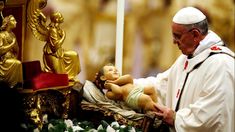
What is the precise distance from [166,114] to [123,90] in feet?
0.81

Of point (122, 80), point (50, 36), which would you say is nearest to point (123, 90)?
point (122, 80)

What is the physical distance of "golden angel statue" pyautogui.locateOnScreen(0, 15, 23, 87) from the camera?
298cm

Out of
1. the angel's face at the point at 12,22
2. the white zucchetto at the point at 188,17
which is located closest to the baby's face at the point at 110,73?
the white zucchetto at the point at 188,17

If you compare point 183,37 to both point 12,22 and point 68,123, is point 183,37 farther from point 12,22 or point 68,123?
point 12,22

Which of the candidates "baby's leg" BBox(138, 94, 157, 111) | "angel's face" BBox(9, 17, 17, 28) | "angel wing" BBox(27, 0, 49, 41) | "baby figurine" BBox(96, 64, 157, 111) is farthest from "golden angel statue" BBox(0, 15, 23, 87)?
"baby's leg" BBox(138, 94, 157, 111)

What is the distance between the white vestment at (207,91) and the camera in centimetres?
324

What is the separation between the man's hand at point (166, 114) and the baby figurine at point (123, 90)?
1.0 inches

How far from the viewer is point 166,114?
327 cm

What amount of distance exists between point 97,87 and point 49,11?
0.55 meters

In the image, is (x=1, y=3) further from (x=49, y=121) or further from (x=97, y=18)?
(x=97, y=18)

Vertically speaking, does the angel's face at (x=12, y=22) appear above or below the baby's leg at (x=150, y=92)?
above

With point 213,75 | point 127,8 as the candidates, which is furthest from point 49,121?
point 127,8

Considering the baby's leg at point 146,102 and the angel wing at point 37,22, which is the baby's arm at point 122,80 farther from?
the angel wing at point 37,22

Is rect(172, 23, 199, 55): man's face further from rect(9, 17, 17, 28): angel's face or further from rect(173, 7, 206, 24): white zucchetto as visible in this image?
rect(9, 17, 17, 28): angel's face
